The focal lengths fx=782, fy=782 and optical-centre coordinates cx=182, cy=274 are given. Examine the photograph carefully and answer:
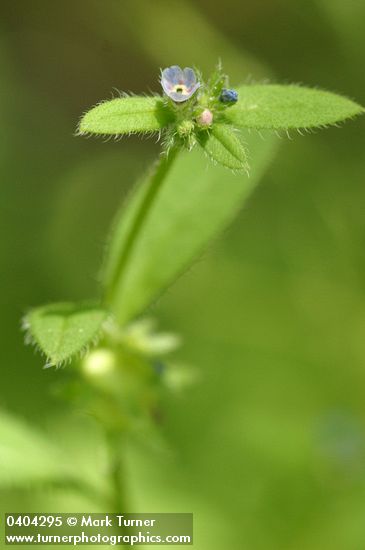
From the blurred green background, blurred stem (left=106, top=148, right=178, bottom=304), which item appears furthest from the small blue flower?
the blurred green background

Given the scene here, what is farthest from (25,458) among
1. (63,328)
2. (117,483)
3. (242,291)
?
(242,291)

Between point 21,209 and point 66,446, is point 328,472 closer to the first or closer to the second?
point 66,446

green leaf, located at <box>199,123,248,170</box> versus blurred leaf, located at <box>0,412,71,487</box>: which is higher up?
green leaf, located at <box>199,123,248,170</box>

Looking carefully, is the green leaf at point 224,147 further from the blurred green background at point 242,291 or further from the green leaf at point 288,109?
the blurred green background at point 242,291

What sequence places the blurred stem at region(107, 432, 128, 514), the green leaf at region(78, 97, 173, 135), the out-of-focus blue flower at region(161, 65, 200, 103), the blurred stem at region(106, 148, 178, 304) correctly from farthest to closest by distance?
the blurred stem at region(107, 432, 128, 514), the blurred stem at region(106, 148, 178, 304), the out-of-focus blue flower at region(161, 65, 200, 103), the green leaf at region(78, 97, 173, 135)

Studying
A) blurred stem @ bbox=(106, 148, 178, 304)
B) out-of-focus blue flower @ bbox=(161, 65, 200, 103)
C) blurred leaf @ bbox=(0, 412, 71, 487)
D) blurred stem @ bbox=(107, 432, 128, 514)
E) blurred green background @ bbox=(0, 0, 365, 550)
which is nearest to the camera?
out-of-focus blue flower @ bbox=(161, 65, 200, 103)

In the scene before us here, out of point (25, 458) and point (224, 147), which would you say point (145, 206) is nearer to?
point (224, 147)

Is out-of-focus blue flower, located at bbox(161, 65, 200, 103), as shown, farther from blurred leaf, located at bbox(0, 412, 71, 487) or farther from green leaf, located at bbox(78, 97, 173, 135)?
blurred leaf, located at bbox(0, 412, 71, 487)
